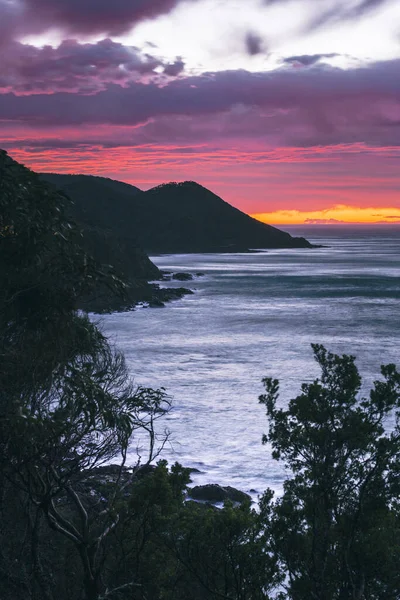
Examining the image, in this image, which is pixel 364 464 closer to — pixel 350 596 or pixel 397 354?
pixel 350 596

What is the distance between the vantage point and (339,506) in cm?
1167

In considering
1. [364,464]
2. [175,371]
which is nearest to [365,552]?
[364,464]

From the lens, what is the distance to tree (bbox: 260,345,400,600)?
10.5 metres

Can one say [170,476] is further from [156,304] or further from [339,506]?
[156,304]

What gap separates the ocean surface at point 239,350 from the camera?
32750 millimetres

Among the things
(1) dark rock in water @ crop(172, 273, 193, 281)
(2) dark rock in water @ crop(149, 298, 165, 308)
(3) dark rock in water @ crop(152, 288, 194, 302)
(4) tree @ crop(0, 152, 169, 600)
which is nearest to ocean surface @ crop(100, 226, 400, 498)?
(2) dark rock in water @ crop(149, 298, 165, 308)

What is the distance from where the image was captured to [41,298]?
39.2 feet

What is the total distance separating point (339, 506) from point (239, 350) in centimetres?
5164

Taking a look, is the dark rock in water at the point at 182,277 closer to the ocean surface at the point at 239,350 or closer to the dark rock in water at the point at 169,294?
the ocean surface at the point at 239,350

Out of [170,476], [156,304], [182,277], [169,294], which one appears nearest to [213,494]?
[170,476]

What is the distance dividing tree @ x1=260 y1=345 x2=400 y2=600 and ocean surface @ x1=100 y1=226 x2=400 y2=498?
15215mm

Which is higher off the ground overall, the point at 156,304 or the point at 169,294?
the point at 169,294

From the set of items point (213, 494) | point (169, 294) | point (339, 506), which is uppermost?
point (339, 506)

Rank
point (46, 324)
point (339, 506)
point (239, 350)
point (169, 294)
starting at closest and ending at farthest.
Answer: point (339, 506)
point (46, 324)
point (239, 350)
point (169, 294)
